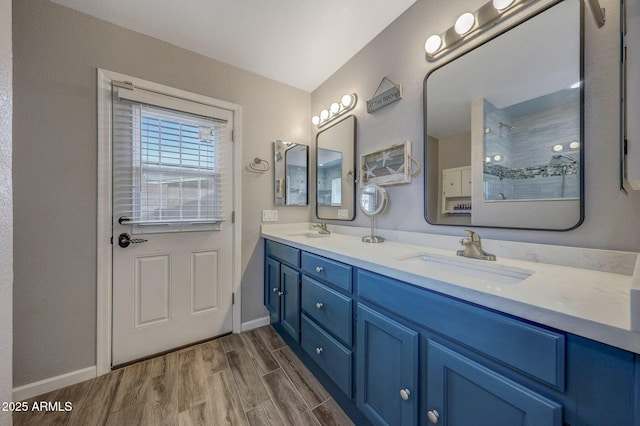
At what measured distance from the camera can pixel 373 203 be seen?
1.65 meters

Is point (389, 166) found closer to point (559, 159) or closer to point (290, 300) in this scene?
point (559, 159)

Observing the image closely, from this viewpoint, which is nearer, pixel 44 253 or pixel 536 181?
pixel 536 181

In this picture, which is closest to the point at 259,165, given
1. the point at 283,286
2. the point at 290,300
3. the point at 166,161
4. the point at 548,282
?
the point at 166,161

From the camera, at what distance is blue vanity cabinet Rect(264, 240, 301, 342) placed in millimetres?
1598

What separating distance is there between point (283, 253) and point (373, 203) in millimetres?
803

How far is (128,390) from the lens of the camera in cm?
138

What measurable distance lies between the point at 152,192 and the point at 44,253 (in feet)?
2.18

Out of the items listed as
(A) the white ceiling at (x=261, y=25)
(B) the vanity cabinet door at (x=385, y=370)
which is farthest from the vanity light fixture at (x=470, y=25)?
(B) the vanity cabinet door at (x=385, y=370)

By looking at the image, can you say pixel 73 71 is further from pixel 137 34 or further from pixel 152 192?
pixel 152 192

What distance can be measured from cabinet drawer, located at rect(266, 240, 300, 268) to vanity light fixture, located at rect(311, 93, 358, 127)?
4.17ft

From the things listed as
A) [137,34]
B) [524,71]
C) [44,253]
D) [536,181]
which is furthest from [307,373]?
[137,34]

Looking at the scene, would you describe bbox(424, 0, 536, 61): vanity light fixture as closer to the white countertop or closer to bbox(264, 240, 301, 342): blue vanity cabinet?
the white countertop

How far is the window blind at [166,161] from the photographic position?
1.58 metres

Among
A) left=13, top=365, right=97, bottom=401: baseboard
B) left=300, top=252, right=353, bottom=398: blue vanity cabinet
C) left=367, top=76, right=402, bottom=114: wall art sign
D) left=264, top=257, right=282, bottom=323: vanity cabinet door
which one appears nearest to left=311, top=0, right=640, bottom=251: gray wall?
left=367, top=76, right=402, bottom=114: wall art sign
